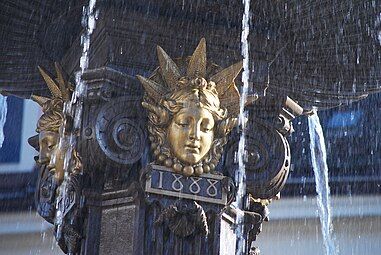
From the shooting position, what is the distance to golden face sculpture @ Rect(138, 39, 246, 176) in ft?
19.2

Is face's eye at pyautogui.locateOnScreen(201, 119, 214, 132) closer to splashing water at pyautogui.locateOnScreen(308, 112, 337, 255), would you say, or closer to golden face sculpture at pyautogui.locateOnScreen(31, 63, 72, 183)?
golden face sculpture at pyautogui.locateOnScreen(31, 63, 72, 183)

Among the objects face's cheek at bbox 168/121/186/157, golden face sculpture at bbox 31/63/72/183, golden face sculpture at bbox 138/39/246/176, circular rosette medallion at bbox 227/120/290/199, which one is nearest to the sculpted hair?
golden face sculpture at bbox 31/63/72/183

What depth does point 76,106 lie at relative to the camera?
6047mm

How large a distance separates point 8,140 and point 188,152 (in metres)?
10.1

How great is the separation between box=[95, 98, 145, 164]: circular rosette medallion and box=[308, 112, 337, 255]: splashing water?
6685mm

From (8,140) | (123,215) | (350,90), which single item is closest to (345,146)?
(8,140)

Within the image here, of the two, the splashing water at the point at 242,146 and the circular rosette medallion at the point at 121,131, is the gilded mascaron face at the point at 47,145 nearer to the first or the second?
the circular rosette medallion at the point at 121,131

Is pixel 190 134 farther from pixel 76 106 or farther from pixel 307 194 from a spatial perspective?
pixel 307 194

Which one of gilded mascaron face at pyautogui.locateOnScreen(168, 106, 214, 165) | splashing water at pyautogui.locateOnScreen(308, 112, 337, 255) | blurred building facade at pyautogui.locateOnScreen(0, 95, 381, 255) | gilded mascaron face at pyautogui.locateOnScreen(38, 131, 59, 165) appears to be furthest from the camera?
blurred building facade at pyautogui.locateOnScreen(0, 95, 381, 255)

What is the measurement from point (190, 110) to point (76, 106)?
0.52 meters

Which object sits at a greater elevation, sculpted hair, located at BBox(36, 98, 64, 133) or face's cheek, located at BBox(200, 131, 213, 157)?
sculpted hair, located at BBox(36, 98, 64, 133)

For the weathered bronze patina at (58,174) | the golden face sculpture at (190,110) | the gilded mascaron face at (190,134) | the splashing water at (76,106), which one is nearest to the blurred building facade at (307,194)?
the weathered bronze patina at (58,174)

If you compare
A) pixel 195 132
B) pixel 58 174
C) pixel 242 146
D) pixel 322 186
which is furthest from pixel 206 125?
pixel 322 186

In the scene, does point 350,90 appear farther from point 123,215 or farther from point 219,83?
point 123,215
